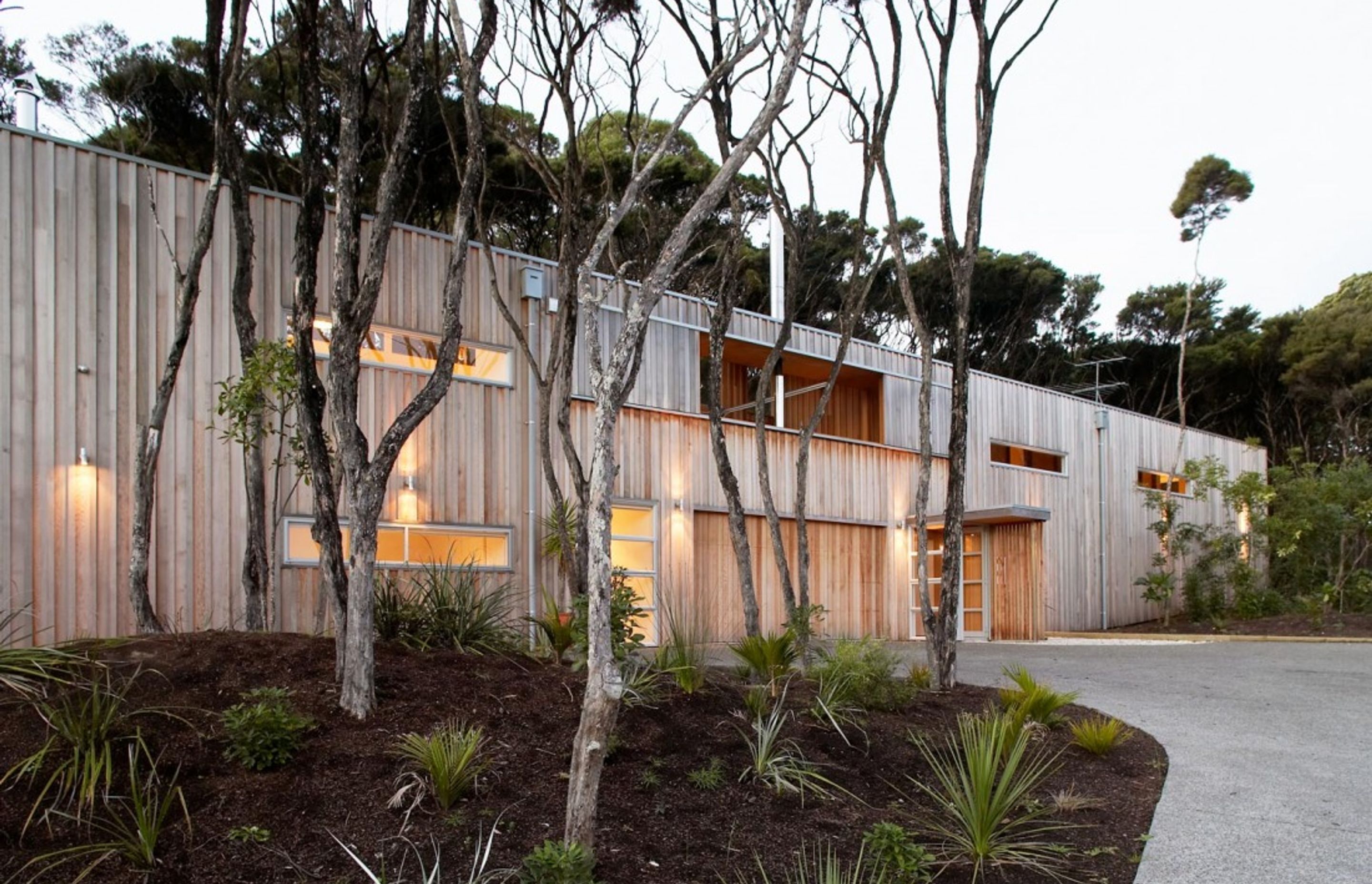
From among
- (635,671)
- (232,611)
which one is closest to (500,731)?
(635,671)

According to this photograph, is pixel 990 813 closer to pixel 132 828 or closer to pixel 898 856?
pixel 898 856

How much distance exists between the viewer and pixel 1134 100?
13867 mm

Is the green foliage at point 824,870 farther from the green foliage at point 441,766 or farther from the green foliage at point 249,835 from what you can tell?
the green foliage at point 249,835

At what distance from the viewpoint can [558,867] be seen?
3.21m

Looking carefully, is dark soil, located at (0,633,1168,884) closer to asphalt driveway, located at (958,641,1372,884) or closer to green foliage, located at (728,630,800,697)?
asphalt driveway, located at (958,641,1372,884)

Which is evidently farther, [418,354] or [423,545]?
[418,354]

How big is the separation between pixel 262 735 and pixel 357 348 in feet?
6.01

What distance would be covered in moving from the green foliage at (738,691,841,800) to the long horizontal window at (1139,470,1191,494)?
1733 centimetres

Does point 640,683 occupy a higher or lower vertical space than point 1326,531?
lower

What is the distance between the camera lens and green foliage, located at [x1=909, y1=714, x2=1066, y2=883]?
4.05 metres

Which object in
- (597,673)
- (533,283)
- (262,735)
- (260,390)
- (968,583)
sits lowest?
(968,583)

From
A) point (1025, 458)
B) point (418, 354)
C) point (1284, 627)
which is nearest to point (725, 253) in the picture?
point (418, 354)

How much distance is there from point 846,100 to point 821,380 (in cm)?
619

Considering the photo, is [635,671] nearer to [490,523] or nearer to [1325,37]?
[490,523]
